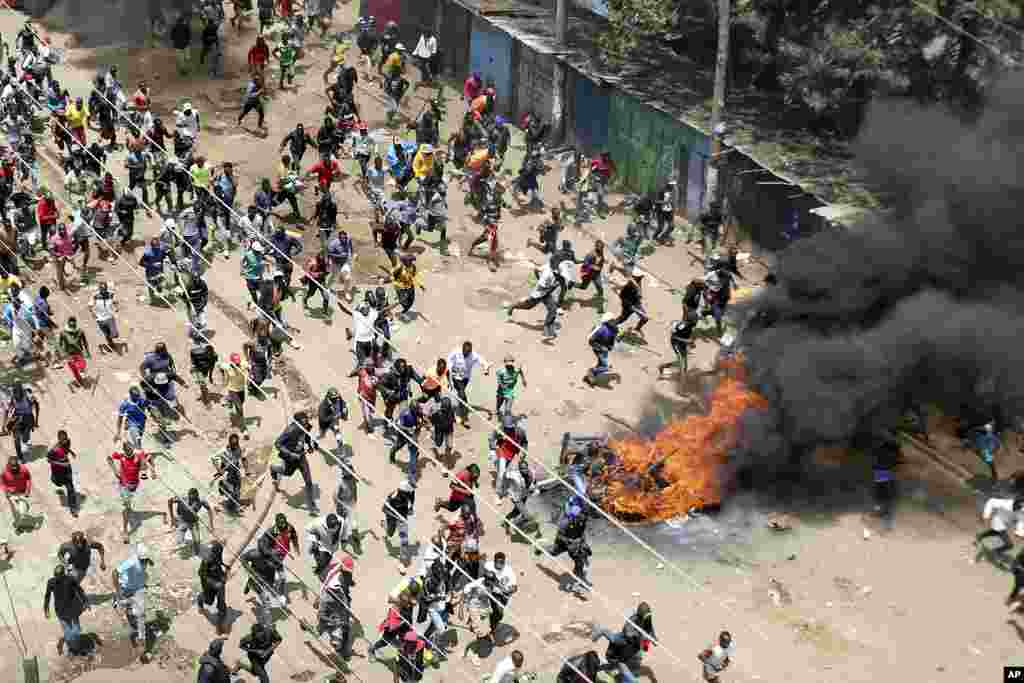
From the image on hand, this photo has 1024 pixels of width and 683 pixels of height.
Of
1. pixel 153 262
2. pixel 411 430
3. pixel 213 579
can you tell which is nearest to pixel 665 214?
pixel 411 430

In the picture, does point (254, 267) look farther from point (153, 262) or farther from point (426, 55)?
point (426, 55)

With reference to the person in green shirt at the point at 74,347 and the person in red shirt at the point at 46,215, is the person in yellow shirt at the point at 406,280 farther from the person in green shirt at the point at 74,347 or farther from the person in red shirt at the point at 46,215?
the person in red shirt at the point at 46,215

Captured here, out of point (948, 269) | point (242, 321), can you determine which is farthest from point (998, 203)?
point (242, 321)

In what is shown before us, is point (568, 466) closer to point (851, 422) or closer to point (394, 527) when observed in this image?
point (394, 527)

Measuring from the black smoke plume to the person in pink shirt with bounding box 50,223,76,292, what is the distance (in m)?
10.2

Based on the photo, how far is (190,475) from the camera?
67.9 feet

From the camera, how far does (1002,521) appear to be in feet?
63.1

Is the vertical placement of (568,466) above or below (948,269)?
below

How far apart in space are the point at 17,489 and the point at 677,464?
26.4 feet

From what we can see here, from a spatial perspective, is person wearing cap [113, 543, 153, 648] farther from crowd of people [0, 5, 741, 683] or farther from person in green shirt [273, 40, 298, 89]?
person in green shirt [273, 40, 298, 89]

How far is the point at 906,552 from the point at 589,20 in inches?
662

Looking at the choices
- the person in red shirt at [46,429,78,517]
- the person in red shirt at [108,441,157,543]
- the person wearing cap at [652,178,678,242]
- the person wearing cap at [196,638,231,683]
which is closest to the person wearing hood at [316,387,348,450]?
the person in red shirt at [108,441,157,543]

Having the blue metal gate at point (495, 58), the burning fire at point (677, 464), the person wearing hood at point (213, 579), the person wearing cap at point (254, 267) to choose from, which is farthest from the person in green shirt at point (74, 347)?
the blue metal gate at point (495, 58)

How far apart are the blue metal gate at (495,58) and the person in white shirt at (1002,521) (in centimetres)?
1557
